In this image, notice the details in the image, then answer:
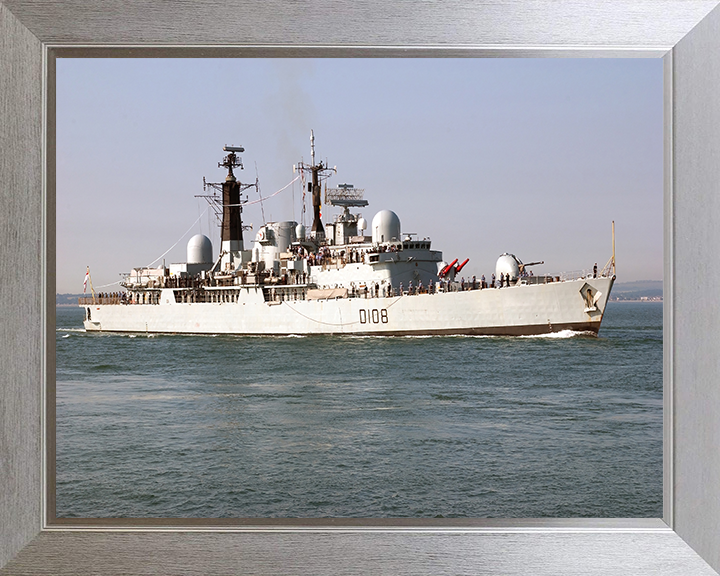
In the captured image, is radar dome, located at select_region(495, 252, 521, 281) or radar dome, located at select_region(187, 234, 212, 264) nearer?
radar dome, located at select_region(495, 252, 521, 281)

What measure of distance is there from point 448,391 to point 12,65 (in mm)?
10189

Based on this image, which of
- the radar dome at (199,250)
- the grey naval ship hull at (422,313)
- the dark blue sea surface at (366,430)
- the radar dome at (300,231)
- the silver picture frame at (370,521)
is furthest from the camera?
the radar dome at (199,250)

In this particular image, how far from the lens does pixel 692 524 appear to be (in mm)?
2301

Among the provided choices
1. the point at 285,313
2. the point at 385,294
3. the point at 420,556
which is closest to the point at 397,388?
the point at 385,294

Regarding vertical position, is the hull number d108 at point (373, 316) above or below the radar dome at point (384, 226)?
below

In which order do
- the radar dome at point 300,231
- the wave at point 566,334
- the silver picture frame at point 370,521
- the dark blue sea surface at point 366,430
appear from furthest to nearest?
the radar dome at point 300,231 → the wave at point 566,334 → the dark blue sea surface at point 366,430 → the silver picture frame at point 370,521

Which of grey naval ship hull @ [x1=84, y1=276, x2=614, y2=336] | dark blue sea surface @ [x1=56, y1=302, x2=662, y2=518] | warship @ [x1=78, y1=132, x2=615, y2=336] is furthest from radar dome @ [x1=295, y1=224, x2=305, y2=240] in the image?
dark blue sea surface @ [x1=56, y1=302, x2=662, y2=518]

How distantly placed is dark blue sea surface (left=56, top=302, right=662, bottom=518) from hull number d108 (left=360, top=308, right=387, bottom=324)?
0.56 metres

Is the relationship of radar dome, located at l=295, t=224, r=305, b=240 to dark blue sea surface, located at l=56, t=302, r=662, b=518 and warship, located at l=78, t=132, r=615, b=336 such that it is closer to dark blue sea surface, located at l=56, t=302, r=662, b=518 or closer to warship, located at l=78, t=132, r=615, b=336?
warship, located at l=78, t=132, r=615, b=336

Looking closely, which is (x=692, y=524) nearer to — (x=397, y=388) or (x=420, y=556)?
(x=420, y=556)

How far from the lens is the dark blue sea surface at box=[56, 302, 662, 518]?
5.21 m

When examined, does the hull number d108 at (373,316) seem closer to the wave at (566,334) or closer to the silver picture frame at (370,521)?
the wave at (566,334)

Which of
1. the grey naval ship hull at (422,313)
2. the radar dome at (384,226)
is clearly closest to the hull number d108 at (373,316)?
the grey naval ship hull at (422,313)

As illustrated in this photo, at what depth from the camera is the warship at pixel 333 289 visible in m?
16.2
